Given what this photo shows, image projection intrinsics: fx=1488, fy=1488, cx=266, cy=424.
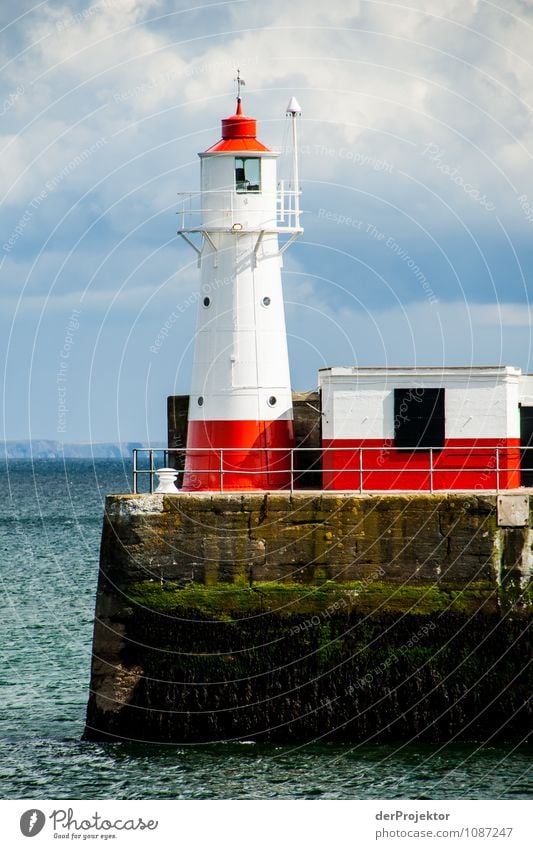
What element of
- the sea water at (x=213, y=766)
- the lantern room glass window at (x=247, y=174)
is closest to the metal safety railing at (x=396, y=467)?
the sea water at (x=213, y=766)

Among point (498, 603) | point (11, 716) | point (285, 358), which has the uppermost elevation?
point (285, 358)

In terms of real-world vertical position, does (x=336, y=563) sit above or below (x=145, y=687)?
above

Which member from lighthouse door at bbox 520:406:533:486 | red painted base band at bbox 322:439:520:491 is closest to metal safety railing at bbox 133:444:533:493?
red painted base band at bbox 322:439:520:491

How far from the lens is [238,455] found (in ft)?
89.6

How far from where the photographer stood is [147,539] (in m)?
24.5

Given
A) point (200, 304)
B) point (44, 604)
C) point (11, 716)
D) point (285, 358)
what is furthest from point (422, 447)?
point (44, 604)

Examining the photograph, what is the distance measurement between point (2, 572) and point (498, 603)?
92.3ft

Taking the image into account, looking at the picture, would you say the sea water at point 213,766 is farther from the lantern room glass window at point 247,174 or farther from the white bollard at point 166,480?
the lantern room glass window at point 247,174

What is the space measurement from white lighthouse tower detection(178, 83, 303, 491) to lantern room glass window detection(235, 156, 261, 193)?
0.02 meters

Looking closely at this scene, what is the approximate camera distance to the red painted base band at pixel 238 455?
2725cm

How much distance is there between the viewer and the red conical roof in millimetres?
27734

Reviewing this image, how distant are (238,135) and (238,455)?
6001 millimetres

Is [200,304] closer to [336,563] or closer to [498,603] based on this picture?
[336,563]

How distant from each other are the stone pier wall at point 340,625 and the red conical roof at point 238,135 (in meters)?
7.47
